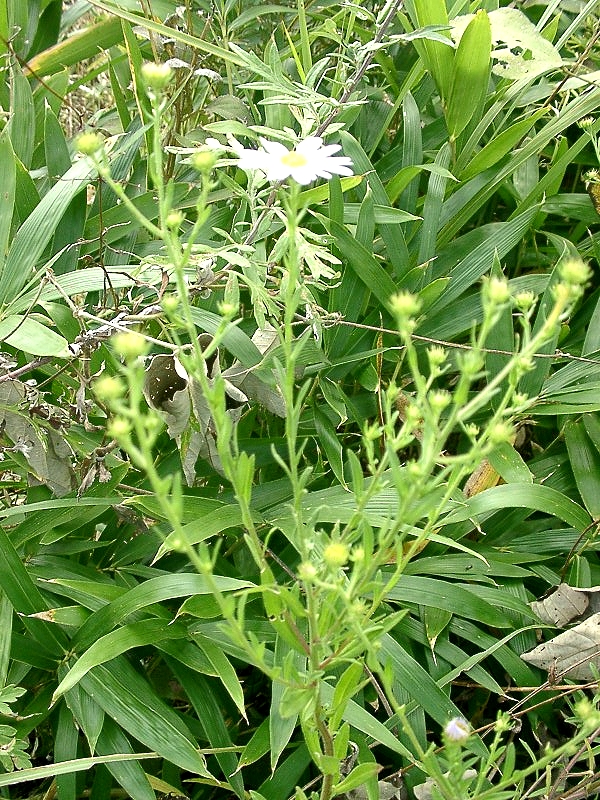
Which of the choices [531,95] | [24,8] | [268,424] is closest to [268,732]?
[268,424]

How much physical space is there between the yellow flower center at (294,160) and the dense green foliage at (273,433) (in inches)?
4.7

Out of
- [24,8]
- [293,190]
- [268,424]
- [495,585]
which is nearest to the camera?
[293,190]

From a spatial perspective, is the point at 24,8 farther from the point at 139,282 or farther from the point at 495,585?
the point at 495,585

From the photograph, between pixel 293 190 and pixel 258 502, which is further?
pixel 258 502

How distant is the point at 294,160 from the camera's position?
528mm

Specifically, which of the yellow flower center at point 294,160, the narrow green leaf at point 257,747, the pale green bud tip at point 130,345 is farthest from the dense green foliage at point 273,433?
the pale green bud tip at point 130,345

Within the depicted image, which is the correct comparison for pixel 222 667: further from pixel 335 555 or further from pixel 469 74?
pixel 469 74

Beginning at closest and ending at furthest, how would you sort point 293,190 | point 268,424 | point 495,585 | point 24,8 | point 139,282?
point 293,190, point 139,282, point 495,585, point 268,424, point 24,8

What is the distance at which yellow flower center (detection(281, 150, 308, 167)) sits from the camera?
52cm

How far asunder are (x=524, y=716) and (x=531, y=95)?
0.76 metres

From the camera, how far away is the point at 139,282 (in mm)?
757

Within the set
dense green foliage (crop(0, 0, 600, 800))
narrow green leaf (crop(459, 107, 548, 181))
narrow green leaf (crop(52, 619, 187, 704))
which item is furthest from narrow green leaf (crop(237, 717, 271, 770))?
narrow green leaf (crop(459, 107, 548, 181))

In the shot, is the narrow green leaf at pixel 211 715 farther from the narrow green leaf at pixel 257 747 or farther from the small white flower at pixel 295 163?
the small white flower at pixel 295 163

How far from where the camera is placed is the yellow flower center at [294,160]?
52 cm
